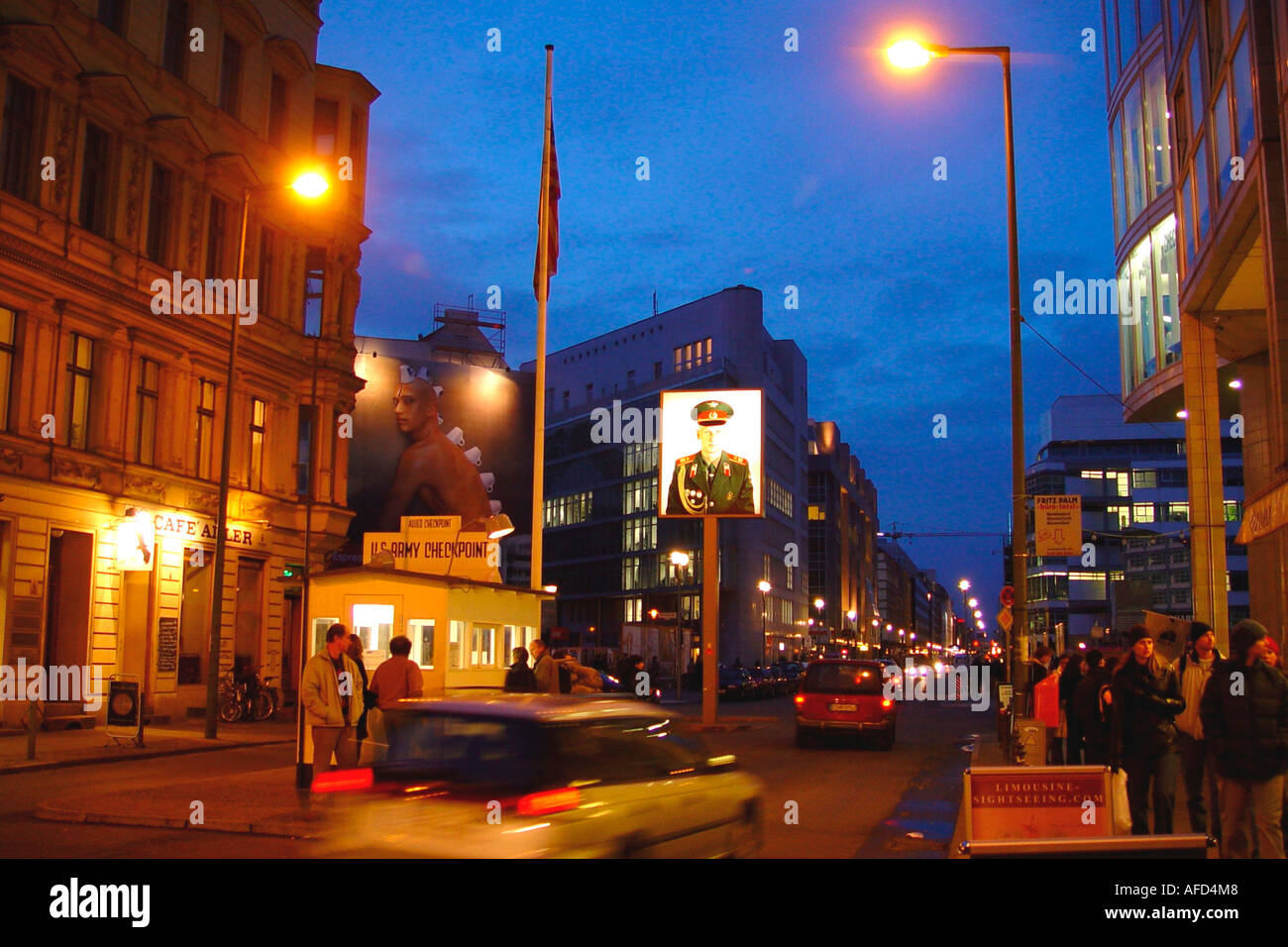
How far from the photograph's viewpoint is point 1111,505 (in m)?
99.9

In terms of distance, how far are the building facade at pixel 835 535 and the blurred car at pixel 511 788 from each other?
4052 inches

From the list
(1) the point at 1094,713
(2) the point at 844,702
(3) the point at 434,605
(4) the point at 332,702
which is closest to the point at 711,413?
(2) the point at 844,702

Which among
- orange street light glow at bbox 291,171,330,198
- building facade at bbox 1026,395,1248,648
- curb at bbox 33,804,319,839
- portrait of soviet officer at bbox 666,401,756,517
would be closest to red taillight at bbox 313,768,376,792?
curb at bbox 33,804,319,839

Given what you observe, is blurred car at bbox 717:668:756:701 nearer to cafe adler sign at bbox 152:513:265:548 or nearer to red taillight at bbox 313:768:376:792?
cafe adler sign at bbox 152:513:265:548

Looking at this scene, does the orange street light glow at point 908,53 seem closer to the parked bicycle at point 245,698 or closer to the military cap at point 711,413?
the military cap at point 711,413

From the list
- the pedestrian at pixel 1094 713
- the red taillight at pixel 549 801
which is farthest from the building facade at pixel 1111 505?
the red taillight at pixel 549 801

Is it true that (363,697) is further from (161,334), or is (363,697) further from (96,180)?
(96,180)

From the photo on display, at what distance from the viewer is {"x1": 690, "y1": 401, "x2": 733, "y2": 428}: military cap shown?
106 ft

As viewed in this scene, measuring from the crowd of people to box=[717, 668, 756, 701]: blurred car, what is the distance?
37022mm

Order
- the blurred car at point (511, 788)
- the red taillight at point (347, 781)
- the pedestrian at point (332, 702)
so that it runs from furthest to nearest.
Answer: the pedestrian at point (332, 702) < the red taillight at point (347, 781) < the blurred car at point (511, 788)

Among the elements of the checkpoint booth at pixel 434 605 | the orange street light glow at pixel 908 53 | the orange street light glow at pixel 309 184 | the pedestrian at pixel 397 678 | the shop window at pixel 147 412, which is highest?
the orange street light glow at pixel 309 184

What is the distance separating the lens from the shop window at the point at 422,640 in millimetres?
18466
